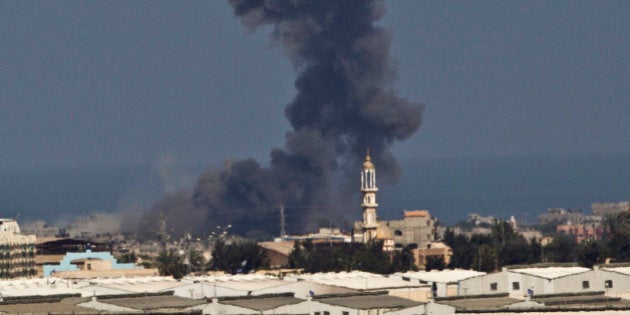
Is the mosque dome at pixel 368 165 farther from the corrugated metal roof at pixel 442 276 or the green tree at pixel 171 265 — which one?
the corrugated metal roof at pixel 442 276

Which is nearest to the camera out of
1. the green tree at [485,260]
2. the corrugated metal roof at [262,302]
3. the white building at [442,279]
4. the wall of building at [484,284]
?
the corrugated metal roof at [262,302]

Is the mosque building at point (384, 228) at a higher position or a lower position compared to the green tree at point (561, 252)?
higher

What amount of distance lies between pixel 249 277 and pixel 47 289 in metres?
17.9

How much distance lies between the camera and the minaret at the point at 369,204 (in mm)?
176575

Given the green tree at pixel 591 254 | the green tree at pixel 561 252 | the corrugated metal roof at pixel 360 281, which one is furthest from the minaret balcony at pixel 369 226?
the corrugated metal roof at pixel 360 281

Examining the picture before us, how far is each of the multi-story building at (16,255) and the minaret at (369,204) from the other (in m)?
26.7

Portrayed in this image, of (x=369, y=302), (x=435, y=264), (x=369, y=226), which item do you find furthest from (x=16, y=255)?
(x=369, y=302)

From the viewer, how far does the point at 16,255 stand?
15212 centimetres

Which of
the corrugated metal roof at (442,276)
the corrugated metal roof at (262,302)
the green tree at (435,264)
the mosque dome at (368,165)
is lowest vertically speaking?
the corrugated metal roof at (262,302)

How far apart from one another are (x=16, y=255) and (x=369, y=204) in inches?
1433

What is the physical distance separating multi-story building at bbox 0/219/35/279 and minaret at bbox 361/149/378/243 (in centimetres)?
2667

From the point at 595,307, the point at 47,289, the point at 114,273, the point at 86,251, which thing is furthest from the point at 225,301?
the point at 86,251

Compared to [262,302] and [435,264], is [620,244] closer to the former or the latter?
[435,264]

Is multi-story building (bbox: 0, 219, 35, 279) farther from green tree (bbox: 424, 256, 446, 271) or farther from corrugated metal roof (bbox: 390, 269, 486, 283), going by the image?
corrugated metal roof (bbox: 390, 269, 486, 283)
